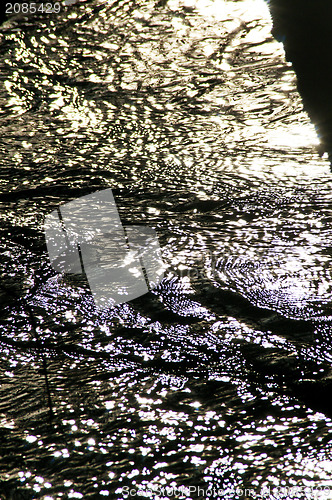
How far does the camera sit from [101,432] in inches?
29.2

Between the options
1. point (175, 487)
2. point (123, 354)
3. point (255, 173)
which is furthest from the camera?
point (255, 173)

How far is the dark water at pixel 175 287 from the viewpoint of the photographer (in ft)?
2.32

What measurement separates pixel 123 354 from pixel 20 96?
1.13 m

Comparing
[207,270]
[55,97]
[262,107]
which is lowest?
[207,270]

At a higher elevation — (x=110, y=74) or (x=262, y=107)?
(x=110, y=74)

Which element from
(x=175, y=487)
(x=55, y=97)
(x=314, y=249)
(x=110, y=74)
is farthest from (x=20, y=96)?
(x=175, y=487)

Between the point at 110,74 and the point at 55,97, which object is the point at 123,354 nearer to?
the point at 55,97

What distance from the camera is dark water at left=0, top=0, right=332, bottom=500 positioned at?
0.71 metres

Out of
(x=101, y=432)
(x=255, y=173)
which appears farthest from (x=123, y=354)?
(x=255, y=173)

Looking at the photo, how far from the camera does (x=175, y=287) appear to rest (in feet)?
3.25

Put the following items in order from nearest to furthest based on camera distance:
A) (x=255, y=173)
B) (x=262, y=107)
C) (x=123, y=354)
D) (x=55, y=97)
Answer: (x=123, y=354), (x=255, y=173), (x=262, y=107), (x=55, y=97)

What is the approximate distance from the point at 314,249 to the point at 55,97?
1.01 metres

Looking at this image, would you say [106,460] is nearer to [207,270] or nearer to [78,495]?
[78,495]

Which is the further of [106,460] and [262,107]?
[262,107]
